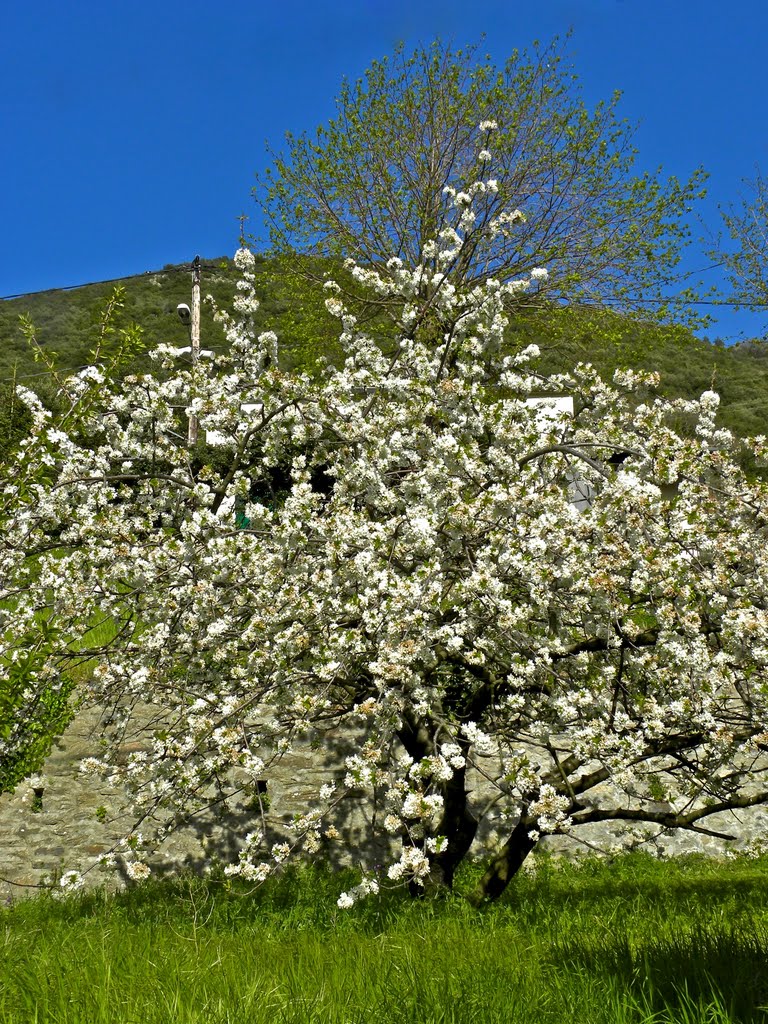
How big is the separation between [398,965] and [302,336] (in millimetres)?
17083

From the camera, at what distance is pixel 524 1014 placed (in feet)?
10.2

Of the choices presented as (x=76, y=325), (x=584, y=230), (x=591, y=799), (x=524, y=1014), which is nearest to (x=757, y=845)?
(x=524, y=1014)

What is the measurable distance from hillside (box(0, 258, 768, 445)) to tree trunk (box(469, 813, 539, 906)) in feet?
14.9

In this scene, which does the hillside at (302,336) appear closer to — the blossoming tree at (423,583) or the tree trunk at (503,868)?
the blossoming tree at (423,583)

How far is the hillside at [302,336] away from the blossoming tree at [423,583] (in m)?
1.33

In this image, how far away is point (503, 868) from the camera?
647cm

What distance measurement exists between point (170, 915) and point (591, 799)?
5704 millimetres

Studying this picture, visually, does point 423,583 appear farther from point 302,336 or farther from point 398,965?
point 302,336

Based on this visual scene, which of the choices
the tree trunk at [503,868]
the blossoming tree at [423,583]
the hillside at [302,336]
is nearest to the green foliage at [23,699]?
the blossoming tree at [423,583]

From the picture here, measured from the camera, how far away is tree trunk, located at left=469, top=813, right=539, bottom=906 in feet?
21.0

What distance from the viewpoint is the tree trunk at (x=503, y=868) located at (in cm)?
639

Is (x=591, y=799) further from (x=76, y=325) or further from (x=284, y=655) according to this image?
(x=76, y=325)

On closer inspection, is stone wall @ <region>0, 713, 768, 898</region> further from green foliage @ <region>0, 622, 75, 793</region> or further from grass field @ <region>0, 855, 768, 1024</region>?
grass field @ <region>0, 855, 768, 1024</region>

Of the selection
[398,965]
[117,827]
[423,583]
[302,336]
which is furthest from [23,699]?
[302,336]
